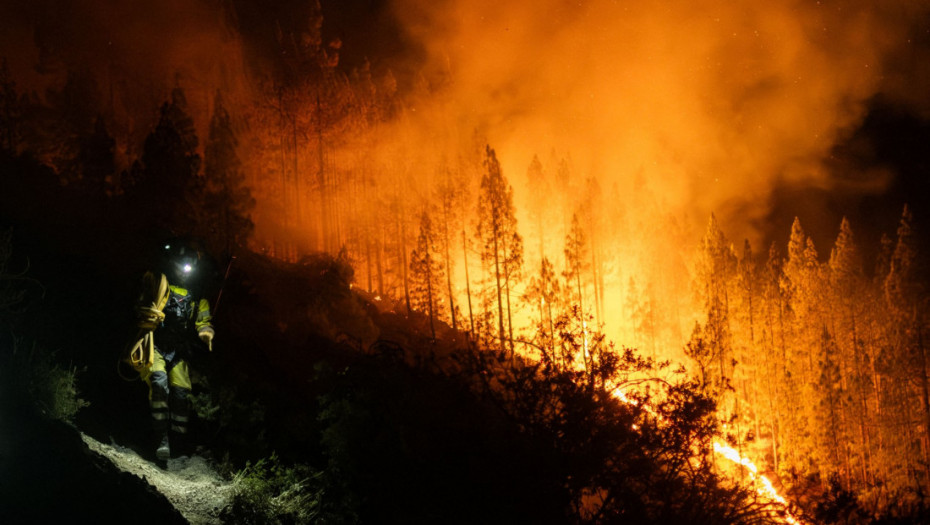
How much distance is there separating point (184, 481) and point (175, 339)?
194cm

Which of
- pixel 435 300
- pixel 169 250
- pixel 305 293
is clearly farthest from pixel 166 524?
pixel 435 300

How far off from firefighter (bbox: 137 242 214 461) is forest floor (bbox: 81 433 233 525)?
0.95ft

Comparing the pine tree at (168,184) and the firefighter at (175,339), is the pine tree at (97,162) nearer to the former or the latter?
the pine tree at (168,184)

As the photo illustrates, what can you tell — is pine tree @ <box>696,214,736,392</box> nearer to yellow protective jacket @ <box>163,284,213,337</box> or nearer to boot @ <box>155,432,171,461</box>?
yellow protective jacket @ <box>163,284,213,337</box>

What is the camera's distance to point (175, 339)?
8117 millimetres

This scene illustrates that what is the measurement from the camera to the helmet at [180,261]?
805 cm

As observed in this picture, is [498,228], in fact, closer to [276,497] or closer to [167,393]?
[276,497]

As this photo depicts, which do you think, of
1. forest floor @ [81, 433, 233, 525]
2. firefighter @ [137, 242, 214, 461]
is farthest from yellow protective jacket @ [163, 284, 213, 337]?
forest floor @ [81, 433, 233, 525]

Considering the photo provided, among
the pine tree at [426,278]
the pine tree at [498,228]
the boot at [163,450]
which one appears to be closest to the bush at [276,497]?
the boot at [163,450]

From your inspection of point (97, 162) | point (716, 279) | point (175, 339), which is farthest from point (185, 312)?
point (716, 279)

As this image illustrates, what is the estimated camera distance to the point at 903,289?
36.5 meters

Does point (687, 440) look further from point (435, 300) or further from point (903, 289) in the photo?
point (903, 289)

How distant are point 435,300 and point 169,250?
101 ft

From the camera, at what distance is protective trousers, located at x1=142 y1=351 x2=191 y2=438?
7727 mm
